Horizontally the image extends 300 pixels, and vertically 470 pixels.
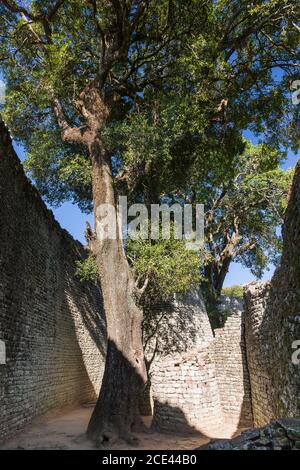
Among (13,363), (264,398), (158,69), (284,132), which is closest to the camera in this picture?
(264,398)

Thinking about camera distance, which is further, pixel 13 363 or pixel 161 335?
pixel 161 335

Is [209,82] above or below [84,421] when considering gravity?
above

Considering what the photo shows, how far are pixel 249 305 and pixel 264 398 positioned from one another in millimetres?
1935

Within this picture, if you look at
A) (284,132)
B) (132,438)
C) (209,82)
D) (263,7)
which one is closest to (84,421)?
(132,438)

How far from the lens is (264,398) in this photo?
6.96 m

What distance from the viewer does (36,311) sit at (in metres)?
9.52

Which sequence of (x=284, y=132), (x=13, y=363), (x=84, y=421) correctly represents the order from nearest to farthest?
(x=13, y=363), (x=84, y=421), (x=284, y=132)

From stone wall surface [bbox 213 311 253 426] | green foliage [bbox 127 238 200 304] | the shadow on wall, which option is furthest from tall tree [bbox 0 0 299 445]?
stone wall surface [bbox 213 311 253 426]

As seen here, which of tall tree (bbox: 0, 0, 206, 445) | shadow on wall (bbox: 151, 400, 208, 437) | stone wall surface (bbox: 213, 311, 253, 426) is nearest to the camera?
tall tree (bbox: 0, 0, 206, 445)

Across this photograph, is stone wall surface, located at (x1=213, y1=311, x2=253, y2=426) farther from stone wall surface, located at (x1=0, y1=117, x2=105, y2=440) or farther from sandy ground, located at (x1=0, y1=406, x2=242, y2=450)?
stone wall surface, located at (x1=0, y1=117, x2=105, y2=440)

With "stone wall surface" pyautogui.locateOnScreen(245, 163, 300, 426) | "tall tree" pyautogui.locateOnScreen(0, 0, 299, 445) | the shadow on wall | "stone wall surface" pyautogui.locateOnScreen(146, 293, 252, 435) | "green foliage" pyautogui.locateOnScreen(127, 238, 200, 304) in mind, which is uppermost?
"tall tree" pyautogui.locateOnScreen(0, 0, 299, 445)

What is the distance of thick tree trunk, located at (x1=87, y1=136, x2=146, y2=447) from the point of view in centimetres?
728

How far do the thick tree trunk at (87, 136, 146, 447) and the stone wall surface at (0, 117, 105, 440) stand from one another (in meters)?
1.79

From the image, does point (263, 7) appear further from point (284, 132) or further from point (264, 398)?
point (264, 398)
